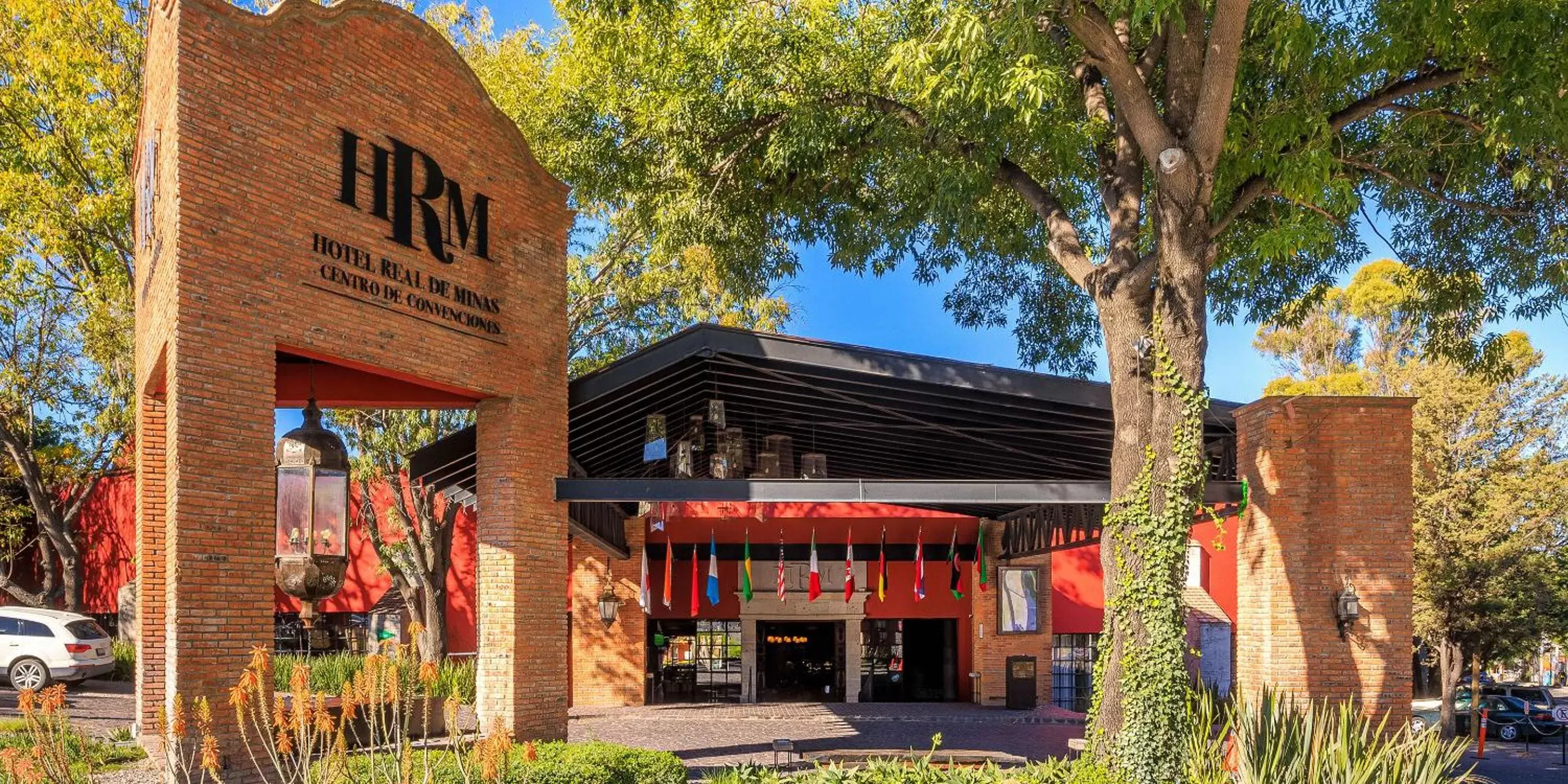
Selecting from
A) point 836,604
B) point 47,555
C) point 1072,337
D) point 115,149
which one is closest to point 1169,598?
point 1072,337

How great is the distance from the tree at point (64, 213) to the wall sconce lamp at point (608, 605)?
9.21 metres

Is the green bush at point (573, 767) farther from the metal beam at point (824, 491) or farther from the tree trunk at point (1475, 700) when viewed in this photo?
the tree trunk at point (1475, 700)

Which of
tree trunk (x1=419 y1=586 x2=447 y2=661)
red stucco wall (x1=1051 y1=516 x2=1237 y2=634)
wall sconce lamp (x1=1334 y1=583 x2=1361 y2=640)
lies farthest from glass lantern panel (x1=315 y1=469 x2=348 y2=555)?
red stucco wall (x1=1051 y1=516 x2=1237 y2=634)

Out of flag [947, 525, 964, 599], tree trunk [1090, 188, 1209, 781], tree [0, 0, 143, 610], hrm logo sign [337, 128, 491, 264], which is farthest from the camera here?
flag [947, 525, 964, 599]

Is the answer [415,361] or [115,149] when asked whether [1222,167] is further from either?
[115,149]

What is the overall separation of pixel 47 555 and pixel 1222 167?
24424 mm

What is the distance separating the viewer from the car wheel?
1958 cm

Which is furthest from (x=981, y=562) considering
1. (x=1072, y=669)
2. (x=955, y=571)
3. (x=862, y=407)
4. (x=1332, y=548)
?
(x=1332, y=548)

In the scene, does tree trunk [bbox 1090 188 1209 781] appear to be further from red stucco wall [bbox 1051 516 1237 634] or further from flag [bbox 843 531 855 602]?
red stucco wall [bbox 1051 516 1237 634]

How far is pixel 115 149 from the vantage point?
1845cm

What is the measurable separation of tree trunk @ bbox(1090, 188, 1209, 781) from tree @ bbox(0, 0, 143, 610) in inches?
618

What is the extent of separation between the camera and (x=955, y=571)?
21.0 m

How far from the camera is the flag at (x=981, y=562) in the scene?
20406mm

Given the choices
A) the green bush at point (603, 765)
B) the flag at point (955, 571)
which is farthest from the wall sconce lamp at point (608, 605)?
the green bush at point (603, 765)
